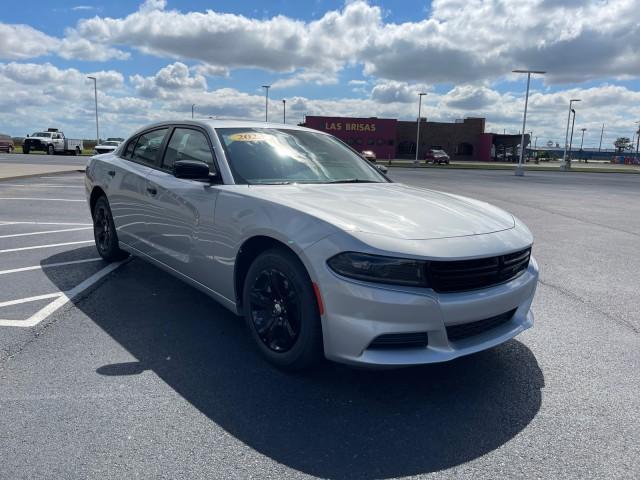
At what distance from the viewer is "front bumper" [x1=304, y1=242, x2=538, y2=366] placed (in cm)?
266

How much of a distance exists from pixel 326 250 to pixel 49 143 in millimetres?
44044

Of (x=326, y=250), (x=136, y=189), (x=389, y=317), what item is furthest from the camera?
(x=136, y=189)

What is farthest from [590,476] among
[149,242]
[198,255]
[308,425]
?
[149,242]

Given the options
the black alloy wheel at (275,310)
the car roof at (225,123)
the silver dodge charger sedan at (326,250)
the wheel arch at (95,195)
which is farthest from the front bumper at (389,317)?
the wheel arch at (95,195)

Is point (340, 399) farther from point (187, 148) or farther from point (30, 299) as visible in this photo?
point (30, 299)

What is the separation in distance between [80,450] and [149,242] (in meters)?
2.50

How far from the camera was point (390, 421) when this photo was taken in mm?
2736

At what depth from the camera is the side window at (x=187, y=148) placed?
410 centimetres

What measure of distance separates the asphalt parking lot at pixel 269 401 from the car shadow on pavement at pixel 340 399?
0.01 m

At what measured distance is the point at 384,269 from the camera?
269 cm

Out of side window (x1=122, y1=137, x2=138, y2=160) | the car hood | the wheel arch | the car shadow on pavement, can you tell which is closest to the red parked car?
the wheel arch

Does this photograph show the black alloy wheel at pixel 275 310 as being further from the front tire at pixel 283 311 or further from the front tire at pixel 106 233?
the front tire at pixel 106 233

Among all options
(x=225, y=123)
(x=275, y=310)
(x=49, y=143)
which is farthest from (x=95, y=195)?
(x=49, y=143)

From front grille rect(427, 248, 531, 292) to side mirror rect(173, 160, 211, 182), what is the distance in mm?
1835
